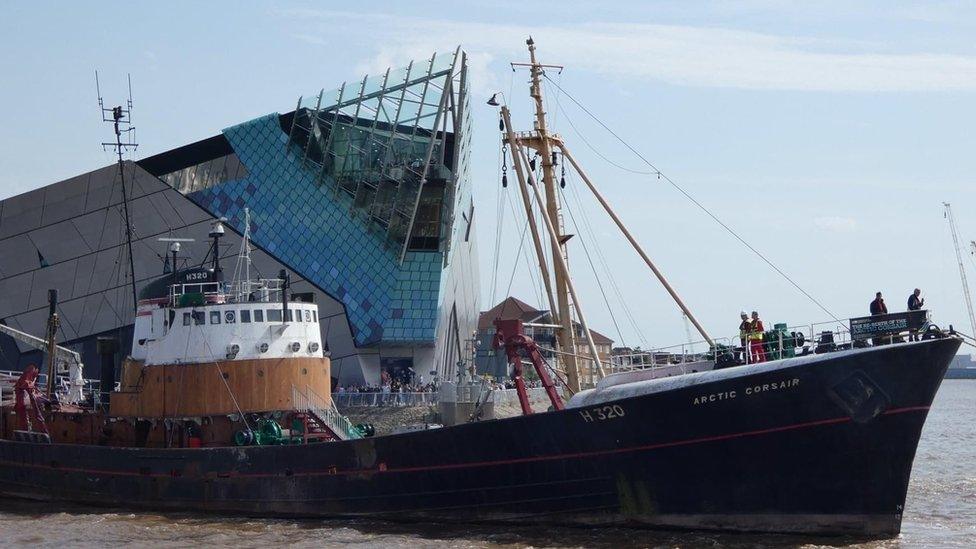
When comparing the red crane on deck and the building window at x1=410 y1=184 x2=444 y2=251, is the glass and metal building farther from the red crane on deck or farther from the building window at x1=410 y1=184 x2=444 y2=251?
the red crane on deck

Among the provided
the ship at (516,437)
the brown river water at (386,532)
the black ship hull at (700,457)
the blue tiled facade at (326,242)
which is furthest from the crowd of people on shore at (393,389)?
the black ship hull at (700,457)

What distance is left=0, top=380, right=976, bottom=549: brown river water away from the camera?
26.6 m

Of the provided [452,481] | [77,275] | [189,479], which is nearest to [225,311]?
[189,479]

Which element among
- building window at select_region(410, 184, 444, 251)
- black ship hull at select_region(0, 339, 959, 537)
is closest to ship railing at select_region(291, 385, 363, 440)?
black ship hull at select_region(0, 339, 959, 537)

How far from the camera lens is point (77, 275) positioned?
254 ft

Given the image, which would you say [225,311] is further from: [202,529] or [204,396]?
[202,529]

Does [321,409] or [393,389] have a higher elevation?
[393,389]

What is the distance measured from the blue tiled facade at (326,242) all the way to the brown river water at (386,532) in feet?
125

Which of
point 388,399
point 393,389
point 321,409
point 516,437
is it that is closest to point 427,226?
point 393,389

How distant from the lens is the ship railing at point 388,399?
214 ft

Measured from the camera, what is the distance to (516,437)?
28.6 m

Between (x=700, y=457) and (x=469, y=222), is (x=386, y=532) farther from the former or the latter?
(x=469, y=222)

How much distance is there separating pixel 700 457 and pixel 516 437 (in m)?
4.37

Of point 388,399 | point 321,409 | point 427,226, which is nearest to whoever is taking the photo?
point 321,409
